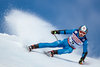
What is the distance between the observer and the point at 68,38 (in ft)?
22.7

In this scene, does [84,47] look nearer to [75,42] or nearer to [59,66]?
[75,42]

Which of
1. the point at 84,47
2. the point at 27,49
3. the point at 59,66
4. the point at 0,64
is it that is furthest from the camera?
the point at 84,47

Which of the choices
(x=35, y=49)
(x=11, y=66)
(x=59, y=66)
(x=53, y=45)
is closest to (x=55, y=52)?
(x=53, y=45)

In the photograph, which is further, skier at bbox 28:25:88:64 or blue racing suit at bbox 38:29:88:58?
blue racing suit at bbox 38:29:88:58

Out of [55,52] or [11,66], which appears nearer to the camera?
[11,66]

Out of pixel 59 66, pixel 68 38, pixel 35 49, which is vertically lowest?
pixel 59 66

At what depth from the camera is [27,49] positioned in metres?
6.20

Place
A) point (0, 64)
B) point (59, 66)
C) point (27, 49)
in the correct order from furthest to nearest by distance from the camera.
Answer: point (27, 49), point (59, 66), point (0, 64)

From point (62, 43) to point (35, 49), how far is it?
1102 millimetres

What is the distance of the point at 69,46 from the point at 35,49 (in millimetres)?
1350

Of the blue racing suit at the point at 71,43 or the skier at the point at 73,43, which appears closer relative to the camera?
the skier at the point at 73,43

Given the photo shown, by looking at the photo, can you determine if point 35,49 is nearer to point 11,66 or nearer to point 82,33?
point 82,33

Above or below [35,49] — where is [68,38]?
above

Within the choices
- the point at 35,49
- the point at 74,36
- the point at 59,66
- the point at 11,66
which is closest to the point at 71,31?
the point at 74,36
